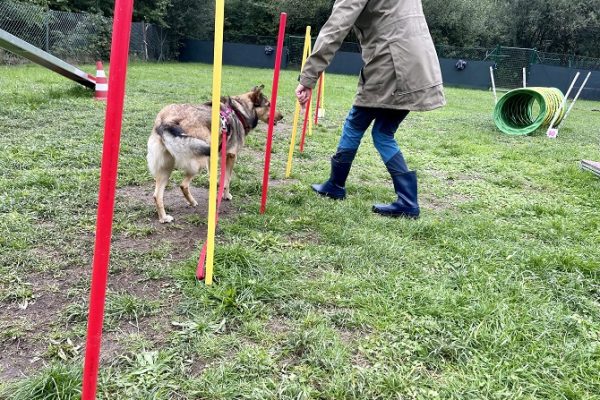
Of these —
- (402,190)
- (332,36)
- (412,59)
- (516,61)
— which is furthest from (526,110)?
(516,61)

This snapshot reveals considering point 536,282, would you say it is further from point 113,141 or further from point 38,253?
point 38,253

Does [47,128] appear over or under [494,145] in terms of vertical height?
under

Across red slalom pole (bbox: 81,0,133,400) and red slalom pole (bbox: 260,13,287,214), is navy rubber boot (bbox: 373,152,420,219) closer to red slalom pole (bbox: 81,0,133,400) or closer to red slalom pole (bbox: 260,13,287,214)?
red slalom pole (bbox: 260,13,287,214)

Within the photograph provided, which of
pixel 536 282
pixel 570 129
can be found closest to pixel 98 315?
pixel 536 282

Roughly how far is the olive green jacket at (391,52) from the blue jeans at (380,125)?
173 millimetres

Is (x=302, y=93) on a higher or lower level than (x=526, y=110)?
lower

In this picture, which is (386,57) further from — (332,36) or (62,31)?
(62,31)

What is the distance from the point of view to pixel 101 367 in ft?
5.73

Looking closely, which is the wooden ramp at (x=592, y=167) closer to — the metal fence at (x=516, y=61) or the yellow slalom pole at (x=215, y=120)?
the yellow slalom pole at (x=215, y=120)

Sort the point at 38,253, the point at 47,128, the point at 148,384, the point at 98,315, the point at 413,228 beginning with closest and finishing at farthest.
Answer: the point at 98,315 < the point at 148,384 < the point at 38,253 < the point at 413,228 < the point at 47,128

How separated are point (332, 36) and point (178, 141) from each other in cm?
139

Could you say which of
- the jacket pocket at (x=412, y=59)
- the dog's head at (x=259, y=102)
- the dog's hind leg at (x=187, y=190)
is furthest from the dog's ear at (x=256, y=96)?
the jacket pocket at (x=412, y=59)

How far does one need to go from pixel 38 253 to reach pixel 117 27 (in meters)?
2.01

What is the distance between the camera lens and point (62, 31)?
16797 mm
